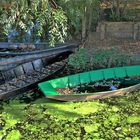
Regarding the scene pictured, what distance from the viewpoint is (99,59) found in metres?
12.5

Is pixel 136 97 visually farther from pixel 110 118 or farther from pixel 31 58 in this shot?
pixel 31 58

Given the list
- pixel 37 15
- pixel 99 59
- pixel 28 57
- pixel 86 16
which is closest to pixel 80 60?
pixel 99 59

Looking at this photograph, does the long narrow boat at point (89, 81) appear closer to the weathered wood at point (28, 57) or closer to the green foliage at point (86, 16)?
the weathered wood at point (28, 57)

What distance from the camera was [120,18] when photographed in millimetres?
15250

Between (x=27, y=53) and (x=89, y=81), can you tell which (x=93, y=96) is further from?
(x=27, y=53)

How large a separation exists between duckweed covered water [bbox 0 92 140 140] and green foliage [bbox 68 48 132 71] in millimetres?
2322

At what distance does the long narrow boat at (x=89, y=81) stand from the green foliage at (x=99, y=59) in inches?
31.2

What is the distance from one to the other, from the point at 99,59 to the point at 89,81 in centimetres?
155

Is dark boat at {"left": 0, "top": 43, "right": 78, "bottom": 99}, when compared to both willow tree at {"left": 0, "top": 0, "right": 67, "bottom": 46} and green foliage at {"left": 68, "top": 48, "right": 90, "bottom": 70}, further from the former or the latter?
willow tree at {"left": 0, "top": 0, "right": 67, "bottom": 46}

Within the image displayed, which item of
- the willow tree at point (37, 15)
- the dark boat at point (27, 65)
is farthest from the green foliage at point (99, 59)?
the willow tree at point (37, 15)

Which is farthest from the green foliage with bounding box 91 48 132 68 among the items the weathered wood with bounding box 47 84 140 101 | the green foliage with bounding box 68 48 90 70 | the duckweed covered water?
the duckweed covered water

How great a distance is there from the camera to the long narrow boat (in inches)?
387

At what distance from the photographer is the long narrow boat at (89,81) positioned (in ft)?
32.2

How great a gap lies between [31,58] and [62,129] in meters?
4.51
